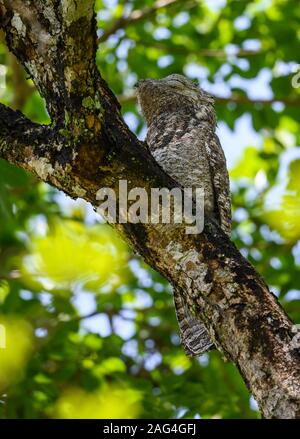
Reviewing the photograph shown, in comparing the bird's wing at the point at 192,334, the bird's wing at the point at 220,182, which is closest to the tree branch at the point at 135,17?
the bird's wing at the point at 220,182

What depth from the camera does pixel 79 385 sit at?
4934mm

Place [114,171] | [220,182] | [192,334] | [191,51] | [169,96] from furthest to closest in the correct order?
[191,51]
[169,96]
[220,182]
[192,334]
[114,171]

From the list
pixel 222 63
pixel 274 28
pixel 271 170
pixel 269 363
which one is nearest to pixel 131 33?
pixel 222 63

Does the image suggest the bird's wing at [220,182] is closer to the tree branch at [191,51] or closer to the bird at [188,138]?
the bird at [188,138]

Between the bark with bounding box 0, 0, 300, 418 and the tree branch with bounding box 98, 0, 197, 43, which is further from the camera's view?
the tree branch with bounding box 98, 0, 197, 43

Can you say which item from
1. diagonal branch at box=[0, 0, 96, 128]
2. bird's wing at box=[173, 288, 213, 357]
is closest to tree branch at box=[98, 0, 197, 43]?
bird's wing at box=[173, 288, 213, 357]

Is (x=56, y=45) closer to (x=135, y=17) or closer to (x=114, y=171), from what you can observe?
(x=114, y=171)

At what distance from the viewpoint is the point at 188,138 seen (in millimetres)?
4000

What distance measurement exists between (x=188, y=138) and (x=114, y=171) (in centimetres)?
179

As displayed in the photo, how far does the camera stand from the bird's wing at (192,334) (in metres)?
2.87

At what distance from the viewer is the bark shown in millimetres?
1947

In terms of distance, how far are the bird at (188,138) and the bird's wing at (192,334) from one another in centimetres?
58

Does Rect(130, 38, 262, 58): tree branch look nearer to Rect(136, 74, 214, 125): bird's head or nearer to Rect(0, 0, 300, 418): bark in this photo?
Rect(136, 74, 214, 125): bird's head

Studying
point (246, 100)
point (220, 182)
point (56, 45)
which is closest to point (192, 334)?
point (220, 182)
